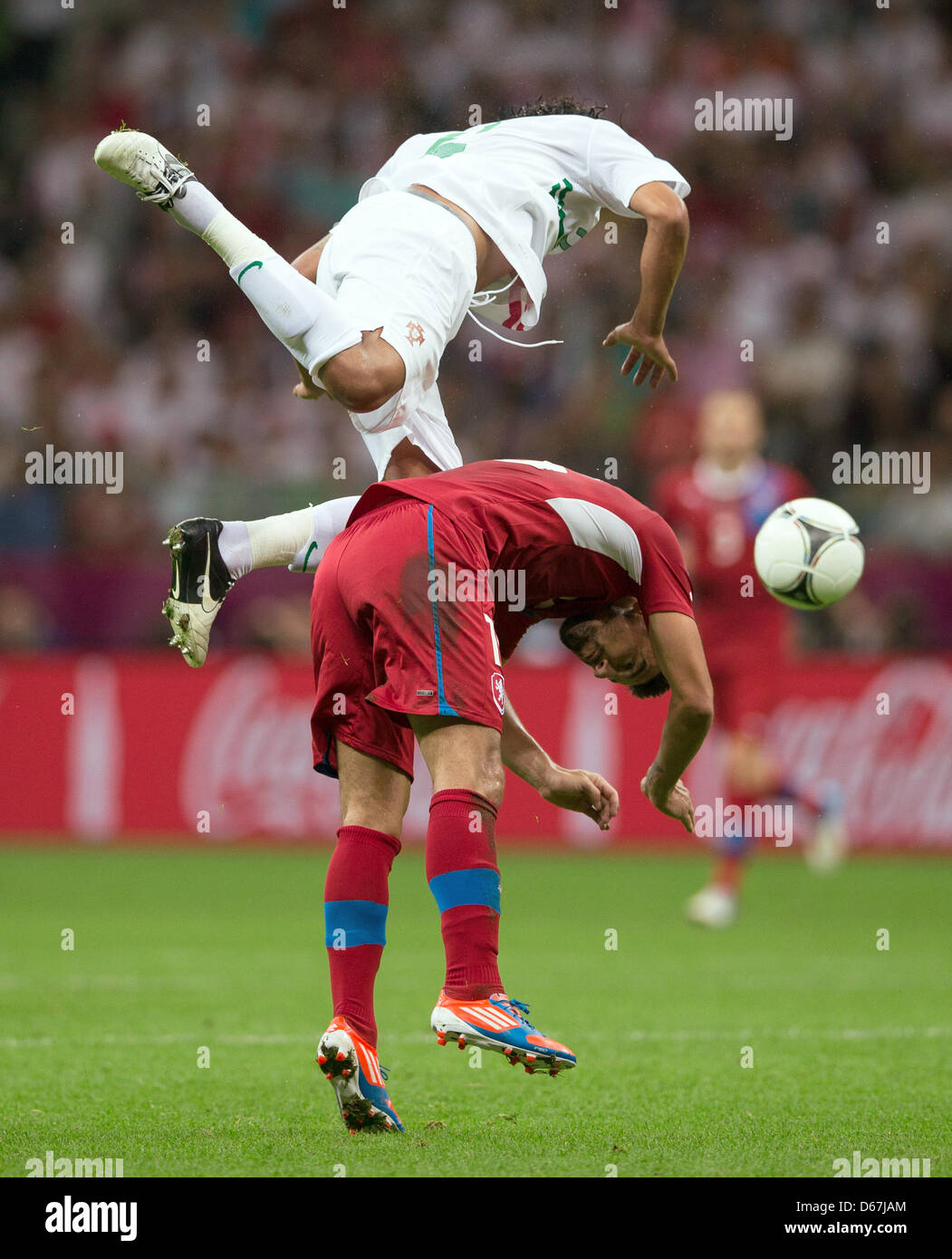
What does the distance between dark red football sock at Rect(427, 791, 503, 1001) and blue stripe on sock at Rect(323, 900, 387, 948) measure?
0.25 metres

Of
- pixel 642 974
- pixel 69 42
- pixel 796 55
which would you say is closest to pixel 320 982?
pixel 642 974

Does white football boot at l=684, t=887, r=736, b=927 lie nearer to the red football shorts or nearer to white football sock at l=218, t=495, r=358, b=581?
white football sock at l=218, t=495, r=358, b=581

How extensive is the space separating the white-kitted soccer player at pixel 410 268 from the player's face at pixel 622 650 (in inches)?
32.1

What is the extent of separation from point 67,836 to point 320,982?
17.5 feet

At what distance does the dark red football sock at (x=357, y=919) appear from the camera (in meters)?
3.99

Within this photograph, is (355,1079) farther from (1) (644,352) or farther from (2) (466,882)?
(1) (644,352)

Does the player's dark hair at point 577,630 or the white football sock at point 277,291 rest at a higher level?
the white football sock at point 277,291

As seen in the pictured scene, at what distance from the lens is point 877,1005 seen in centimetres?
602

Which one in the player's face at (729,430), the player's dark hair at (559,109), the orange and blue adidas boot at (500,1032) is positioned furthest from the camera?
the player's face at (729,430)

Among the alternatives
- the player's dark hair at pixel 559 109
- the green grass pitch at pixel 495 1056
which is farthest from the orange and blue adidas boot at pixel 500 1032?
the player's dark hair at pixel 559 109

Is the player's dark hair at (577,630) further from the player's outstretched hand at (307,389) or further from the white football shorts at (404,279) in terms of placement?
the player's outstretched hand at (307,389)

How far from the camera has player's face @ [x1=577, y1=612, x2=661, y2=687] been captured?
4215 millimetres

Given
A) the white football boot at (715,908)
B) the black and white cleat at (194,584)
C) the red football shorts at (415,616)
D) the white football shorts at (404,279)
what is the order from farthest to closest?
the white football boot at (715,908), the black and white cleat at (194,584), the white football shorts at (404,279), the red football shorts at (415,616)
